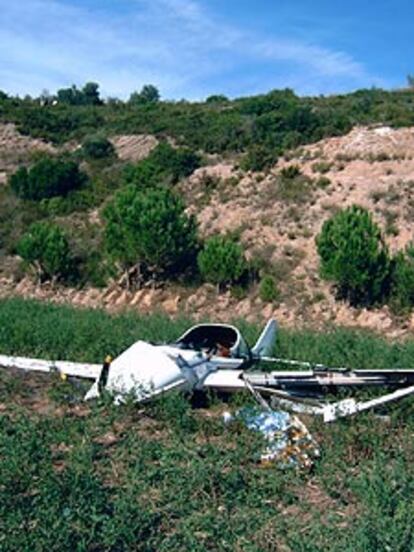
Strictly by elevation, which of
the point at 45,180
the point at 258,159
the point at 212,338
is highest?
the point at 258,159

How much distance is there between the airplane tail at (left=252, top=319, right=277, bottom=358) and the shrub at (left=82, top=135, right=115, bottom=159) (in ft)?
108

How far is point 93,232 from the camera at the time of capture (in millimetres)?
36844

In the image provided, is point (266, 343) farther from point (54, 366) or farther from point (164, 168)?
point (164, 168)

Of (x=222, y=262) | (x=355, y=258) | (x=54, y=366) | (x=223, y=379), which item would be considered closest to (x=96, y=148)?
(x=222, y=262)

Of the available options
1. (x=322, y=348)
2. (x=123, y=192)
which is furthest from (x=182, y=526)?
(x=123, y=192)

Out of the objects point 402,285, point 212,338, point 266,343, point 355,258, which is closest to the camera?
point 212,338

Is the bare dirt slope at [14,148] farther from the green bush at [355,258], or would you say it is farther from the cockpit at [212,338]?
the cockpit at [212,338]

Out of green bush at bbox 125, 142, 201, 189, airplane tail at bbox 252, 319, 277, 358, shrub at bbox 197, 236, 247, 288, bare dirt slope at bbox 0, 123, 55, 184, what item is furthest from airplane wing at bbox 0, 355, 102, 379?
bare dirt slope at bbox 0, 123, 55, 184

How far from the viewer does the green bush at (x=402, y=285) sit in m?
25.8

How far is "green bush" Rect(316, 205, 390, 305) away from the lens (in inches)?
1039

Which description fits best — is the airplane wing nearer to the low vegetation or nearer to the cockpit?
the cockpit

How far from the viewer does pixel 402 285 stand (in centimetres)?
Result: 2602

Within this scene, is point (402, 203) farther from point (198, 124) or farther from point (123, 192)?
point (198, 124)

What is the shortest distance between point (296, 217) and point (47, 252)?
1007 centimetres
